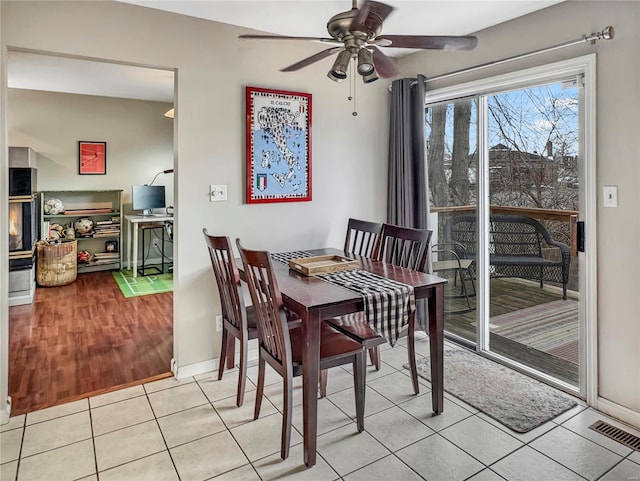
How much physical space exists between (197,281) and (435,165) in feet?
7.08

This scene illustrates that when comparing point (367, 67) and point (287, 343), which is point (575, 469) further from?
point (367, 67)

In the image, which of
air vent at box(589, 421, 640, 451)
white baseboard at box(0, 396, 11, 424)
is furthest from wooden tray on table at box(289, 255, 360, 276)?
white baseboard at box(0, 396, 11, 424)

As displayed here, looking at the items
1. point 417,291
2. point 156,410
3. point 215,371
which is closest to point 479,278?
point 417,291

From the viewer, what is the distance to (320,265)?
254cm

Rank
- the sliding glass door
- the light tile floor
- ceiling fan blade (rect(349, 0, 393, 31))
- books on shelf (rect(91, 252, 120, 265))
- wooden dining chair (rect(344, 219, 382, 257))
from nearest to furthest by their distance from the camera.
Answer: ceiling fan blade (rect(349, 0, 393, 31)), the light tile floor, the sliding glass door, wooden dining chair (rect(344, 219, 382, 257)), books on shelf (rect(91, 252, 120, 265))

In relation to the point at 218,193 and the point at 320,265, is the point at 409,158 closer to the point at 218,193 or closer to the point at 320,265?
the point at 320,265

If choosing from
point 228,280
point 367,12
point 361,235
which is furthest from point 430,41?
point 361,235

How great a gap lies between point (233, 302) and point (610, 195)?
2.19m

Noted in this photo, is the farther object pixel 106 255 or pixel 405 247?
pixel 106 255

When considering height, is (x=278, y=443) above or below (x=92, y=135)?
below

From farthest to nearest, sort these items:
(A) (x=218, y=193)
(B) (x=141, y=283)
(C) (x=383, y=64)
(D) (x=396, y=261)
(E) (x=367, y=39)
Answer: (B) (x=141, y=283)
(D) (x=396, y=261)
(A) (x=218, y=193)
(C) (x=383, y=64)
(E) (x=367, y=39)

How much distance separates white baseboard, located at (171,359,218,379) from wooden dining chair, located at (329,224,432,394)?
1.01 m

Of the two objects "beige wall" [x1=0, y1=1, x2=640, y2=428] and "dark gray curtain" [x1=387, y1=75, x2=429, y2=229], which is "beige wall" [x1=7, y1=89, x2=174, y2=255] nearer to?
"beige wall" [x1=0, y1=1, x2=640, y2=428]

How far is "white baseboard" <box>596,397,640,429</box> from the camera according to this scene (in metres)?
2.26
